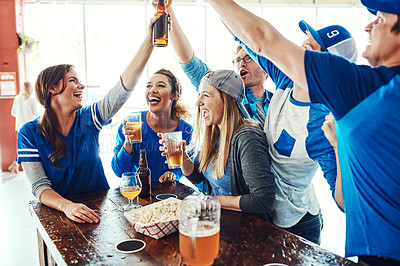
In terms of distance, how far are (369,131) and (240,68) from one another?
4.83 feet

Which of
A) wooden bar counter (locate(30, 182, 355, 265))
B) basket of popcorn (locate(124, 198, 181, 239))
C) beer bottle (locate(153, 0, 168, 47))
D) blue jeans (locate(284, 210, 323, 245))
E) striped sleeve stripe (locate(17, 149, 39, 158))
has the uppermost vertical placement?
beer bottle (locate(153, 0, 168, 47))

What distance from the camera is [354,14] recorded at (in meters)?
7.51

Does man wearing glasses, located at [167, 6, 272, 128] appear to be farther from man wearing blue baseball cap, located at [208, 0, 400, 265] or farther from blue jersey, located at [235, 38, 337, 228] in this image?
man wearing blue baseball cap, located at [208, 0, 400, 265]

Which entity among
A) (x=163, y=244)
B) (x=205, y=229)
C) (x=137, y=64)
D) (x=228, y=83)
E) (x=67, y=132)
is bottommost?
(x=163, y=244)

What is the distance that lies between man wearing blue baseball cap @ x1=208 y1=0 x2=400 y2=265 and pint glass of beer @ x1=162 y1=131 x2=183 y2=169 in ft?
2.34

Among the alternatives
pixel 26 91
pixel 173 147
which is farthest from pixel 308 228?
pixel 26 91

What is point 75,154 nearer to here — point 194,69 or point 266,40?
point 194,69

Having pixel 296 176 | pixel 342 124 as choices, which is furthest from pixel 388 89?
pixel 296 176

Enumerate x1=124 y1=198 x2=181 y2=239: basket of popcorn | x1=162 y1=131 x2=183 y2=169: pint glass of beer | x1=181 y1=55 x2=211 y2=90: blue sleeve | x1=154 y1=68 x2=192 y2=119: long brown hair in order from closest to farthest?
x1=124 y1=198 x2=181 y2=239: basket of popcorn
x1=162 y1=131 x2=183 y2=169: pint glass of beer
x1=181 y1=55 x2=211 y2=90: blue sleeve
x1=154 y1=68 x2=192 y2=119: long brown hair

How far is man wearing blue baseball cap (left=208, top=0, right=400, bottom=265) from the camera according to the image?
2.71ft

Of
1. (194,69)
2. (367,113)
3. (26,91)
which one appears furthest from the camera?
(26,91)

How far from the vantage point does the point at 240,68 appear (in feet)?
7.33

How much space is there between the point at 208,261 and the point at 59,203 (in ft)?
2.91

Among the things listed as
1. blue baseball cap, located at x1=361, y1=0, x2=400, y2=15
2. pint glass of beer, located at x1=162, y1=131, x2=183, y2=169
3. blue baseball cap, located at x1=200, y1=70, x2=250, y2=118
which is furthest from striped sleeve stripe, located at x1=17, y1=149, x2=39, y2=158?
blue baseball cap, located at x1=361, y1=0, x2=400, y2=15
